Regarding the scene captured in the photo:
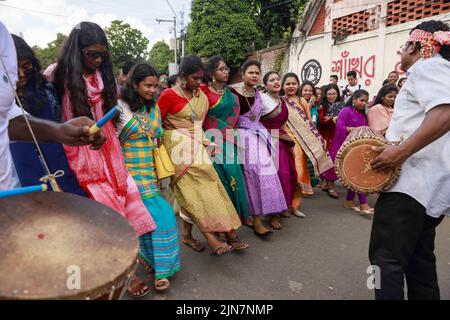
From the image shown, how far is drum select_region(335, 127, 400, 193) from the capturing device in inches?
74.8

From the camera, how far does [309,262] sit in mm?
3051

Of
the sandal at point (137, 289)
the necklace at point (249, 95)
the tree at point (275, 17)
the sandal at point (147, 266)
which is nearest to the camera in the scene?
the sandal at point (137, 289)

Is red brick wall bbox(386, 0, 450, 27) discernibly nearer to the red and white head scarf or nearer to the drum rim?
the red and white head scarf

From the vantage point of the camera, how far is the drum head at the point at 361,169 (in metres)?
1.90

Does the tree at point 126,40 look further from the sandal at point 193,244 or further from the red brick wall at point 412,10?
the sandal at point 193,244

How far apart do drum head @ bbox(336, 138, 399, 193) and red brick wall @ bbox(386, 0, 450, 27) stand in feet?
26.6

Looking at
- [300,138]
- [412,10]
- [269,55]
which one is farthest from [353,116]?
[269,55]

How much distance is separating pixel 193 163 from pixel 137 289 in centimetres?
109

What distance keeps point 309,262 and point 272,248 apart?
16.2 inches

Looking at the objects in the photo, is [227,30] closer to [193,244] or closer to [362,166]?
[193,244]

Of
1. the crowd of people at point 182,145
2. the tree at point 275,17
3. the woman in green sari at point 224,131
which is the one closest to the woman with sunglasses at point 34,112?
the crowd of people at point 182,145

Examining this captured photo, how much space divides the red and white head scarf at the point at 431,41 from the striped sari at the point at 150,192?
1.85 meters

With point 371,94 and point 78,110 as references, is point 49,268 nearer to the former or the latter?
point 78,110
